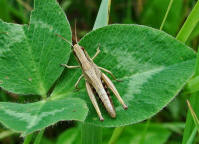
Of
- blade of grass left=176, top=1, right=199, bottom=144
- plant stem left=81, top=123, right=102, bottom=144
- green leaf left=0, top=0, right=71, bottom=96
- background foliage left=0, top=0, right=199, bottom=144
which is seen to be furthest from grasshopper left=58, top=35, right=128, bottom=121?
blade of grass left=176, top=1, right=199, bottom=144

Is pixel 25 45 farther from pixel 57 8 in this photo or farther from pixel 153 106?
pixel 153 106

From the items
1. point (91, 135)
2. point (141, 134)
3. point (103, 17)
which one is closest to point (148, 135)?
point (141, 134)

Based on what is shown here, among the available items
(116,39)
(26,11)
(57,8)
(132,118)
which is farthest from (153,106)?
(26,11)

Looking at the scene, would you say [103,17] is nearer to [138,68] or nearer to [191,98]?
[138,68]

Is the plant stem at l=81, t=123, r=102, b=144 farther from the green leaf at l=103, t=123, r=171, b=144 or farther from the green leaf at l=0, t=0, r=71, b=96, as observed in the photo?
the green leaf at l=103, t=123, r=171, b=144

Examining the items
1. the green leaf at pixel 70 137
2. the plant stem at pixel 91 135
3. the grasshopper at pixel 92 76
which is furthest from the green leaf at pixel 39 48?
the green leaf at pixel 70 137

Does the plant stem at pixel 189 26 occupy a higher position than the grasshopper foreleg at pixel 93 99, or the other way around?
the plant stem at pixel 189 26

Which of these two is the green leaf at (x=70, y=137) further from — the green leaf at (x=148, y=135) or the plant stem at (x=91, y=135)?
the plant stem at (x=91, y=135)
